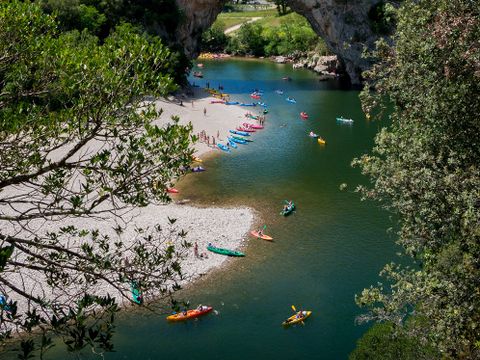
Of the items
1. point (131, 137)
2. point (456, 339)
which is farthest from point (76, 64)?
point (456, 339)

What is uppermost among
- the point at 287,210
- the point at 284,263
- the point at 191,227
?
the point at 287,210

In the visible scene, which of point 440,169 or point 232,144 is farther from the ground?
point 440,169

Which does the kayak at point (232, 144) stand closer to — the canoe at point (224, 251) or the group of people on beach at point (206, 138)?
the group of people on beach at point (206, 138)

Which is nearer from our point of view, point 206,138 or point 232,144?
point 232,144

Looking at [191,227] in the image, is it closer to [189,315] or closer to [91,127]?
[189,315]

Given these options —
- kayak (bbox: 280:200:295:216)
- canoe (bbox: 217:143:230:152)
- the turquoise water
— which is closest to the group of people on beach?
canoe (bbox: 217:143:230:152)

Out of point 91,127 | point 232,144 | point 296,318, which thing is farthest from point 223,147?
point 91,127

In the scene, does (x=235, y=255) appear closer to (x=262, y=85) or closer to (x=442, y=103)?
(x=442, y=103)
